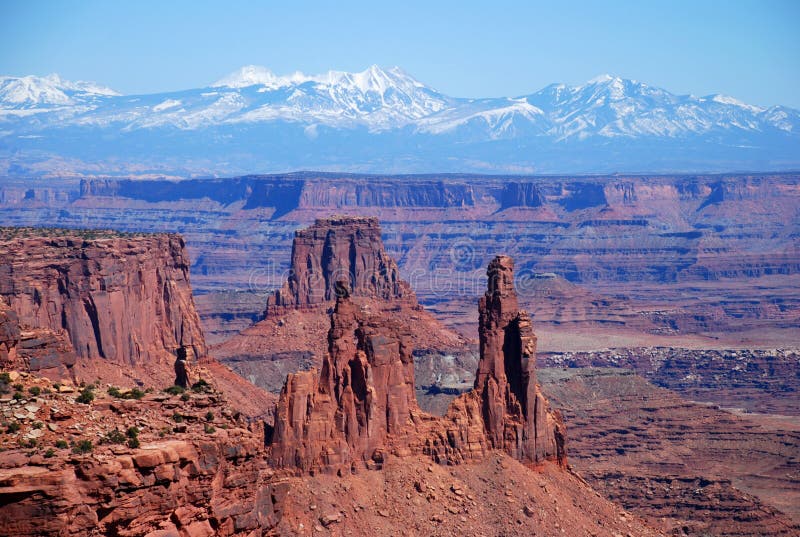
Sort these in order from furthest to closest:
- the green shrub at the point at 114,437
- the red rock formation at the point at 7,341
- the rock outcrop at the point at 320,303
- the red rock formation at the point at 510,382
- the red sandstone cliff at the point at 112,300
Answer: the rock outcrop at the point at 320,303, the red sandstone cliff at the point at 112,300, the red rock formation at the point at 510,382, the red rock formation at the point at 7,341, the green shrub at the point at 114,437

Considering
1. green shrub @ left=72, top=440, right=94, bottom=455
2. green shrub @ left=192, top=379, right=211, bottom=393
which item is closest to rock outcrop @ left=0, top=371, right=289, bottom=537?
green shrub @ left=72, top=440, right=94, bottom=455

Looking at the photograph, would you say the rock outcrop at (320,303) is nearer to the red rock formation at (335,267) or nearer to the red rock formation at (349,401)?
the red rock formation at (335,267)

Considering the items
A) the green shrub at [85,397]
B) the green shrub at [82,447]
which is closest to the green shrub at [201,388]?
the green shrub at [85,397]

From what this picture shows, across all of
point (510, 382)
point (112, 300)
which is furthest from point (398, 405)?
point (112, 300)

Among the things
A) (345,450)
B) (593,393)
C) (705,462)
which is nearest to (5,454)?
(345,450)

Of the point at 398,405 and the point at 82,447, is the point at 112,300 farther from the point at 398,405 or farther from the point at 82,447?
the point at 82,447

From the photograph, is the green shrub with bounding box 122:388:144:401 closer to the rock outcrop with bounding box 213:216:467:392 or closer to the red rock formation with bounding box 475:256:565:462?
the red rock formation with bounding box 475:256:565:462

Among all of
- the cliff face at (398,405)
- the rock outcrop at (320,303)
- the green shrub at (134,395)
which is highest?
the green shrub at (134,395)

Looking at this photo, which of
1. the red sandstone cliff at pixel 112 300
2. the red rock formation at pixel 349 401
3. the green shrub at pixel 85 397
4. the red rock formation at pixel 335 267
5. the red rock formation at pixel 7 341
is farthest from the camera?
the red rock formation at pixel 335 267
